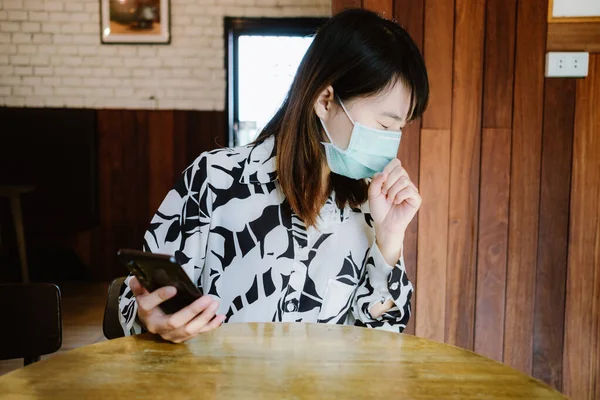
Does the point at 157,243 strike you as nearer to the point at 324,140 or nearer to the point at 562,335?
the point at 324,140

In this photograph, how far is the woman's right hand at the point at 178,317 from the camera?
0.93 meters

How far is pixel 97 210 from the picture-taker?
4914 mm

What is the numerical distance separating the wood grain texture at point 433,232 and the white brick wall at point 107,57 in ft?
10.00

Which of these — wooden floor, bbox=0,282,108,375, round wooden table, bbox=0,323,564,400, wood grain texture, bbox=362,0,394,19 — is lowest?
wooden floor, bbox=0,282,108,375

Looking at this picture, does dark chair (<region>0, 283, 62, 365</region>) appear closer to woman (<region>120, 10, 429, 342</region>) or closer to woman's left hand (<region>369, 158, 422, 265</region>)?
woman (<region>120, 10, 429, 342</region>)

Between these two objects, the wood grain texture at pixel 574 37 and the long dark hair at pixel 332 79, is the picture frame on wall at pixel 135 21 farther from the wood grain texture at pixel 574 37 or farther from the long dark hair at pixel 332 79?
the long dark hair at pixel 332 79

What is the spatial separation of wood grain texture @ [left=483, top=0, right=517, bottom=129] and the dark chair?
1.60 metres

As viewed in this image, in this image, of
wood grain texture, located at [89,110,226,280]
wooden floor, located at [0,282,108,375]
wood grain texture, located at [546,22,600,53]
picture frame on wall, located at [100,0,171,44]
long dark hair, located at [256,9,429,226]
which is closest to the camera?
long dark hair, located at [256,9,429,226]

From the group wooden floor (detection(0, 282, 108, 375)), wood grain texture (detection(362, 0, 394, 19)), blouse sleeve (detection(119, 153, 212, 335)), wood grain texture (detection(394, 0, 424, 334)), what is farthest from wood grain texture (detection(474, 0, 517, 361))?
wooden floor (detection(0, 282, 108, 375))

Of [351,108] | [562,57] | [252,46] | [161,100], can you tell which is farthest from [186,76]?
[351,108]

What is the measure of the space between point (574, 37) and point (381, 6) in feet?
2.37

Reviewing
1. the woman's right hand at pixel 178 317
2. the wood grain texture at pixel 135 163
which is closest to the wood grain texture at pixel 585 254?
the woman's right hand at pixel 178 317

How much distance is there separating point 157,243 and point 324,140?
0.48 metres

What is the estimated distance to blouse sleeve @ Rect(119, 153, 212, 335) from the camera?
1287mm
